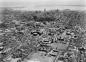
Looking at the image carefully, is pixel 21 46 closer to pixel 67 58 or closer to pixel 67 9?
pixel 67 58

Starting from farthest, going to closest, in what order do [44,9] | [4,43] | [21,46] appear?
1. [44,9]
2. [4,43]
3. [21,46]

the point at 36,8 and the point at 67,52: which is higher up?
the point at 36,8

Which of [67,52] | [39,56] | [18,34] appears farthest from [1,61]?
[18,34]

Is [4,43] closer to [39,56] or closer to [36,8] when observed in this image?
[39,56]

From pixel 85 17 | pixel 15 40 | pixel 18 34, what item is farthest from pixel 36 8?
pixel 15 40

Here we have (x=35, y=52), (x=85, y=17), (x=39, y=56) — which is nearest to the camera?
(x=39, y=56)

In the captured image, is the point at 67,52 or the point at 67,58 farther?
the point at 67,52

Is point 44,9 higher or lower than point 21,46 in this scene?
higher

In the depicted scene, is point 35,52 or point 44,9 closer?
point 35,52

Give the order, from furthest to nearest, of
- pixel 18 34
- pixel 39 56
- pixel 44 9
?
1. pixel 44 9
2. pixel 18 34
3. pixel 39 56
